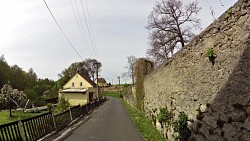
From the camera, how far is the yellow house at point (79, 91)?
176 ft

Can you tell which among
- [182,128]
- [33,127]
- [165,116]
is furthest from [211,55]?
[33,127]

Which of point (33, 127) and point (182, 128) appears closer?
point (182, 128)

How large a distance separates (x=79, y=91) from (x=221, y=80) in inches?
1965

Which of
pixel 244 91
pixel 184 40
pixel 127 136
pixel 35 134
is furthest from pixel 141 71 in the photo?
pixel 244 91

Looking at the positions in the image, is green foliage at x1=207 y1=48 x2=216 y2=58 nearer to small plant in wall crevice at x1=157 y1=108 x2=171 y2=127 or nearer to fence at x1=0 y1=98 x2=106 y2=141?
small plant in wall crevice at x1=157 y1=108 x2=171 y2=127

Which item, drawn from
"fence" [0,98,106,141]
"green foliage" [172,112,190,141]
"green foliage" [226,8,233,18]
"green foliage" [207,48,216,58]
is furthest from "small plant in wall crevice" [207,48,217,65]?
"fence" [0,98,106,141]

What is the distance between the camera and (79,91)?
176 feet

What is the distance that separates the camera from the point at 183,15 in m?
30.6

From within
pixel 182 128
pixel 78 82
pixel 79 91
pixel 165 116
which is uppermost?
pixel 78 82

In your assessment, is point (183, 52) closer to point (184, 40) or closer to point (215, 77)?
point (215, 77)

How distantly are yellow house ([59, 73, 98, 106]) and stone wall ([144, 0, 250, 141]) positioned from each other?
46.8m

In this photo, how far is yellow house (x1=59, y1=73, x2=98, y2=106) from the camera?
53.5 m

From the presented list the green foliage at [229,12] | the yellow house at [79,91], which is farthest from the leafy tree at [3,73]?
the green foliage at [229,12]

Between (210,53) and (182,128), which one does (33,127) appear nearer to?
(182,128)
